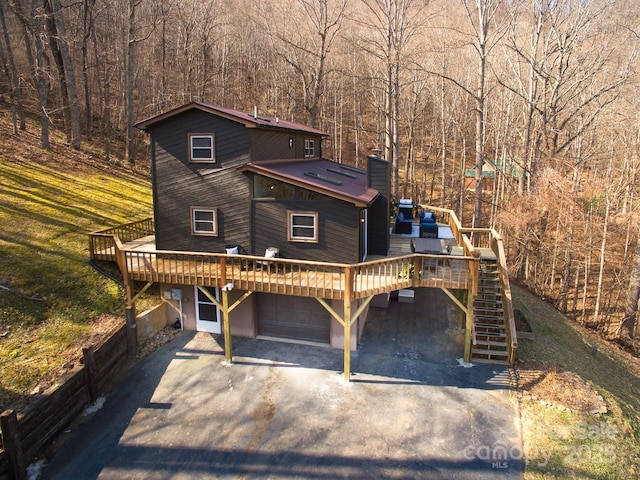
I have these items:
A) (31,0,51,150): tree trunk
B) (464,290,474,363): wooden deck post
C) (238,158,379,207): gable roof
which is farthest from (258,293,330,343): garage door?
(31,0,51,150): tree trunk

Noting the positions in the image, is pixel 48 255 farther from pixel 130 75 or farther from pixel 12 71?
pixel 12 71

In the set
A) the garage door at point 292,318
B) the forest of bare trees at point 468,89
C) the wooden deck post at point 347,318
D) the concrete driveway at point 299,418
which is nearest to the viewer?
the concrete driveway at point 299,418

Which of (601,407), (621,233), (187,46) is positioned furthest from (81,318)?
(621,233)

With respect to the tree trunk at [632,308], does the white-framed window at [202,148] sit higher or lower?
higher

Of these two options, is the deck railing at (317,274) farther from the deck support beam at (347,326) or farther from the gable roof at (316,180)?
the gable roof at (316,180)

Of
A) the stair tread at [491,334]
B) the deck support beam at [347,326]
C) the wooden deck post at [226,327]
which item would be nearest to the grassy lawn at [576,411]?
the stair tread at [491,334]

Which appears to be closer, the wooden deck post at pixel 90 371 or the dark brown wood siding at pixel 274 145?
the wooden deck post at pixel 90 371

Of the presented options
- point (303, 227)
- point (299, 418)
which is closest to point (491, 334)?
point (299, 418)
